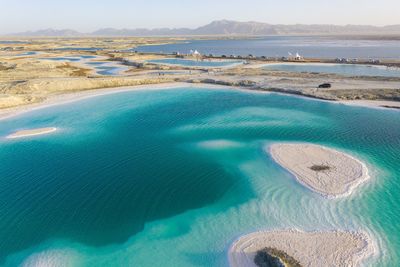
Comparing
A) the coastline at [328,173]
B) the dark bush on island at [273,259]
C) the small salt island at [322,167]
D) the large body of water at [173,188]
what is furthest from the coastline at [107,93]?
the dark bush on island at [273,259]

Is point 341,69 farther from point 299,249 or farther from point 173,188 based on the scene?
point 299,249

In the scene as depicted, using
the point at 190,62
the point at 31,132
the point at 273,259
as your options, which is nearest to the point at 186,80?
the point at 31,132

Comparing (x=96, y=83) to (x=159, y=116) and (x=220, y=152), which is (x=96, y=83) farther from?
(x=220, y=152)

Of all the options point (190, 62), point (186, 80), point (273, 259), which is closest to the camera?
point (273, 259)

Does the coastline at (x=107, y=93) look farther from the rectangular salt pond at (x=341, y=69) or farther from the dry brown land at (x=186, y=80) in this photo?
the rectangular salt pond at (x=341, y=69)

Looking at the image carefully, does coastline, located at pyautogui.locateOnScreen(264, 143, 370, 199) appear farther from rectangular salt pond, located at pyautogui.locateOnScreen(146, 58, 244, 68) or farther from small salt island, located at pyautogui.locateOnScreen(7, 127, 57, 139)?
rectangular salt pond, located at pyautogui.locateOnScreen(146, 58, 244, 68)

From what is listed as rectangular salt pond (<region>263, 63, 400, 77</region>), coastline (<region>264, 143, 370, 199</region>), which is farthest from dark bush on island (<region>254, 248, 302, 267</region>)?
rectangular salt pond (<region>263, 63, 400, 77</region>)
